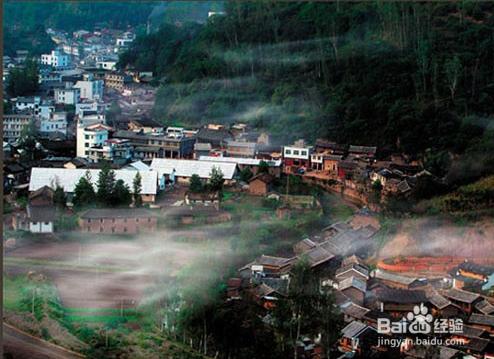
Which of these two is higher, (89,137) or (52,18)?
(52,18)

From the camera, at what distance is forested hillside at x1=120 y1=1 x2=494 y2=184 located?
4.57 m

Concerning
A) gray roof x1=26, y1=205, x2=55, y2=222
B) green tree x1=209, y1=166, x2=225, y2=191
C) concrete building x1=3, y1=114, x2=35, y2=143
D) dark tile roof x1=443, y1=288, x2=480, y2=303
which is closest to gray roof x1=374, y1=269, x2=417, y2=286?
dark tile roof x1=443, y1=288, x2=480, y2=303

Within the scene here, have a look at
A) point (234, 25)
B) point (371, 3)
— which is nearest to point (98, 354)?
point (234, 25)

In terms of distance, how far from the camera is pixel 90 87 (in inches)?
185

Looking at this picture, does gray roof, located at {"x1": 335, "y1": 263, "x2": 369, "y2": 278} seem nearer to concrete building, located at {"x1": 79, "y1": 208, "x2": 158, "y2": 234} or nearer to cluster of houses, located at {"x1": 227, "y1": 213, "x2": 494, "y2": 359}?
cluster of houses, located at {"x1": 227, "y1": 213, "x2": 494, "y2": 359}

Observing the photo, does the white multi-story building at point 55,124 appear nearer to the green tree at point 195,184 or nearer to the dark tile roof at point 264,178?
the green tree at point 195,184

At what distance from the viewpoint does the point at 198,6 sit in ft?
15.8

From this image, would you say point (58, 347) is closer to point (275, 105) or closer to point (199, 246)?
point (199, 246)

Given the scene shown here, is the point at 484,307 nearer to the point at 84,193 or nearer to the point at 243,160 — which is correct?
the point at 243,160

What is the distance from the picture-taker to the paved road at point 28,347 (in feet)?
13.7

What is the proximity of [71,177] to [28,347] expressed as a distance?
78 centimetres

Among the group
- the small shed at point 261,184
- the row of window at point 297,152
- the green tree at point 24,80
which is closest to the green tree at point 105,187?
the green tree at point 24,80

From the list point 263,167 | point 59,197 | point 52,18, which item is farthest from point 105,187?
point 52,18

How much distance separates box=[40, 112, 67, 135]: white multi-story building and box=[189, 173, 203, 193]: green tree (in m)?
0.62
